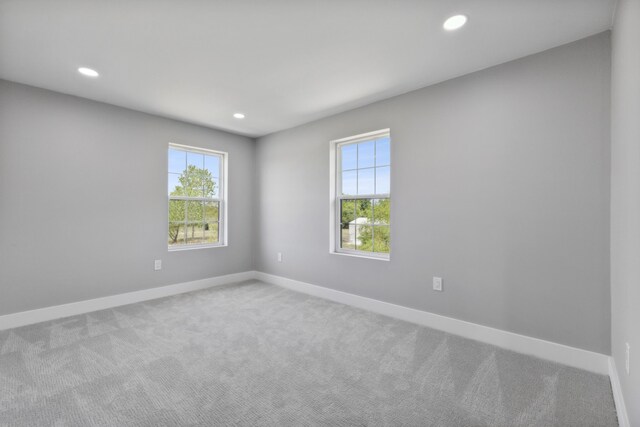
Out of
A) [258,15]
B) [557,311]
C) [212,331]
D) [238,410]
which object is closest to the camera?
[238,410]

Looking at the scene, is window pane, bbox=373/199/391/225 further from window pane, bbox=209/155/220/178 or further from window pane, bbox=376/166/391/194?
window pane, bbox=209/155/220/178

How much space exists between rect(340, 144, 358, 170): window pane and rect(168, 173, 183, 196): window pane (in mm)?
2346

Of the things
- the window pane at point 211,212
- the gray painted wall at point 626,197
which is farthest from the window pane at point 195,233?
the gray painted wall at point 626,197

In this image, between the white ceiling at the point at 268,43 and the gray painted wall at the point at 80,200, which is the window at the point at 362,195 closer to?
the white ceiling at the point at 268,43

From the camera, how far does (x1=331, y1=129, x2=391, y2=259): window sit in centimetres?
348

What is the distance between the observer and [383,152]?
11.5 ft

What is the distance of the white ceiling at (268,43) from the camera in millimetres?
1870

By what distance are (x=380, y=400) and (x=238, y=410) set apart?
84 centimetres

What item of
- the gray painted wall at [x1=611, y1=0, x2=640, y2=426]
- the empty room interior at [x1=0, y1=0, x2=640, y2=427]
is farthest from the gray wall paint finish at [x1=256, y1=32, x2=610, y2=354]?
the gray painted wall at [x1=611, y1=0, x2=640, y2=426]

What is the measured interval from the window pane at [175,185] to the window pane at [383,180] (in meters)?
2.78

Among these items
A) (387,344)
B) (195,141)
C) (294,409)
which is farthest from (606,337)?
(195,141)

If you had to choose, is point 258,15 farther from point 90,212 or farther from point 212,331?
point 90,212

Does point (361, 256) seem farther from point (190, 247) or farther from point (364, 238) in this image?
point (190, 247)

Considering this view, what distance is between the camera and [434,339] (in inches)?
104
